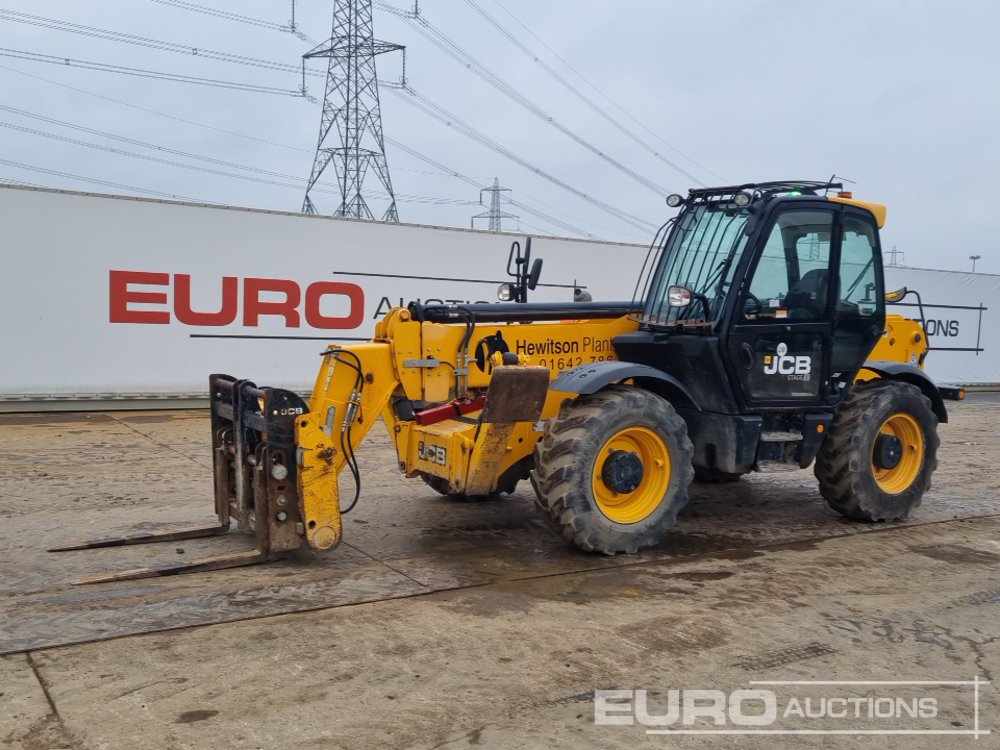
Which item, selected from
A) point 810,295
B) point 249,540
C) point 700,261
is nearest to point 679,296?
point 700,261

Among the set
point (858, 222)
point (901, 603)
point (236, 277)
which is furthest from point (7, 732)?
point (236, 277)

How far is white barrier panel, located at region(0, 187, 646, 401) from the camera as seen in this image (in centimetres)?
1327

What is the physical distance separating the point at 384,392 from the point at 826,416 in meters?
3.40

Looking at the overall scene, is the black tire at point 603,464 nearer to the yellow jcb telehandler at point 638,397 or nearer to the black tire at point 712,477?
the yellow jcb telehandler at point 638,397

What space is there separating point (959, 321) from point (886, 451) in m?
16.3

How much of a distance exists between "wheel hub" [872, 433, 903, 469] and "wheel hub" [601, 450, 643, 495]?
2.44 metres

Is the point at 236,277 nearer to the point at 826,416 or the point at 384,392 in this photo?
the point at 384,392

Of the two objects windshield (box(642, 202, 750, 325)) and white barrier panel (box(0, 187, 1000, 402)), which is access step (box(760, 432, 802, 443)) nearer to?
windshield (box(642, 202, 750, 325))

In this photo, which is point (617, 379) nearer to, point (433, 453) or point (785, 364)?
point (433, 453)

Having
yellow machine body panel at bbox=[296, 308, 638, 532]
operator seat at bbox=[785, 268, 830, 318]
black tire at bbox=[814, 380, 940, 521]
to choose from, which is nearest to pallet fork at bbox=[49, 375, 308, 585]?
yellow machine body panel at bbox=[296, 308, 638, 532]

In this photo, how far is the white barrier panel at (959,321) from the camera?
21312 mm

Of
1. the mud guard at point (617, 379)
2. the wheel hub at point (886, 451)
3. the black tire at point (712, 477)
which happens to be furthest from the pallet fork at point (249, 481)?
the wheel hub at point (886, 451)

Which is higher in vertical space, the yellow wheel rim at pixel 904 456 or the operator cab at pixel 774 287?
the operator cab at pixel 774 287

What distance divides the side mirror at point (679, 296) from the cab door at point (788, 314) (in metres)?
0.35
